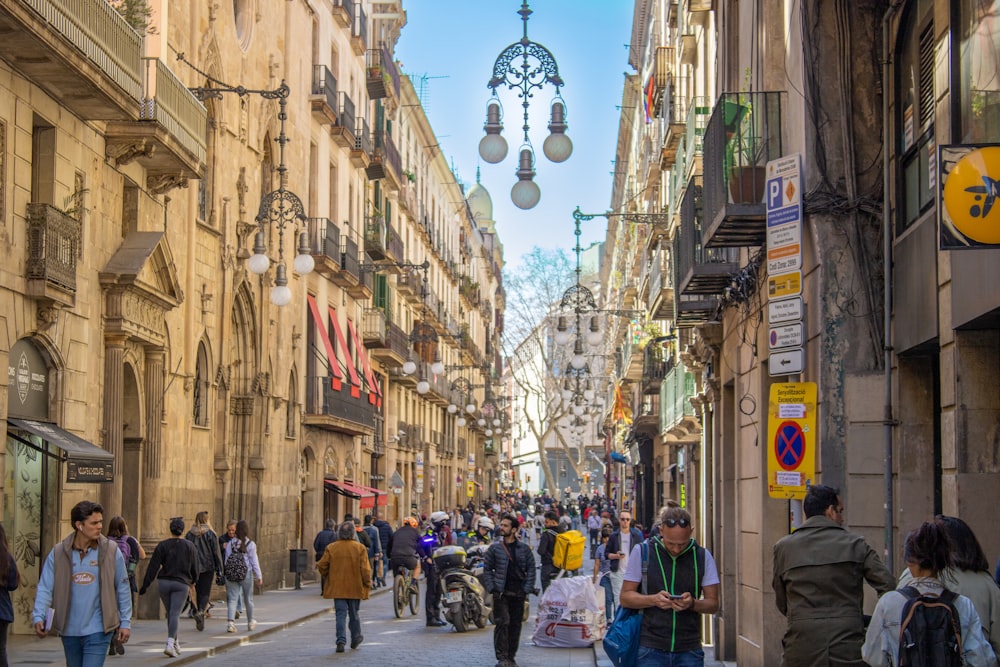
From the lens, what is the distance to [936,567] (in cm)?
684

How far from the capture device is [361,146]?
42312 mm

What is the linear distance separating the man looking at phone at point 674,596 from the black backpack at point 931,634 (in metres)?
2.27

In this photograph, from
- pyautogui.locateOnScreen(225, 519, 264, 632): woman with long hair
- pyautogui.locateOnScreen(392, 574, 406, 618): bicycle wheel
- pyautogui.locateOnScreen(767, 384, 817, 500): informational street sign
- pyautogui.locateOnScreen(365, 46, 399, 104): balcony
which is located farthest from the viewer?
pyautogui.locateOnScreen(365, 46, 399, 104): balcony

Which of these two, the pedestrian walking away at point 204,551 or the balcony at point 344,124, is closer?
the pedestrian walking away at point 204,551

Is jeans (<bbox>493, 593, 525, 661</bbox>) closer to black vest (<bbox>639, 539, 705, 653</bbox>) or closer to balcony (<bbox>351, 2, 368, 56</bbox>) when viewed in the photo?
black vest (<bbox>639, 539, 705, 653</bbox>)

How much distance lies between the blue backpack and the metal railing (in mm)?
14140

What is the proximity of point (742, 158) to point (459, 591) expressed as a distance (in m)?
9.94

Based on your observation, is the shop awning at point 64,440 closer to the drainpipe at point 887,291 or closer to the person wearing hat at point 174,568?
the person wearing hat at point 174,568

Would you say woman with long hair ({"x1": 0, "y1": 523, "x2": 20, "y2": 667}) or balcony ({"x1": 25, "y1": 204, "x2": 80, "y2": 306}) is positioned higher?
balcony ({"x1": 25, "y1": 204, "x2": 80, "y2": 306})

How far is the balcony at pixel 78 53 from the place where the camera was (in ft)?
54.8

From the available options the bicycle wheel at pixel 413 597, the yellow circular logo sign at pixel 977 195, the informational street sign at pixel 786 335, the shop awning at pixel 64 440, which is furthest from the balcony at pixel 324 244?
the yellow circular logo sign at pixel 977 195

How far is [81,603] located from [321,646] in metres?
9.52

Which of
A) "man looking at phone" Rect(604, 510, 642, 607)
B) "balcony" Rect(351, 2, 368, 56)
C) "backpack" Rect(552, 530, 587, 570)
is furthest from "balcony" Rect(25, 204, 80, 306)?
"balcony" Rect(351, 2, 368, 56)

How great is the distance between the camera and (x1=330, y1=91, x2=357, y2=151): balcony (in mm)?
39031
